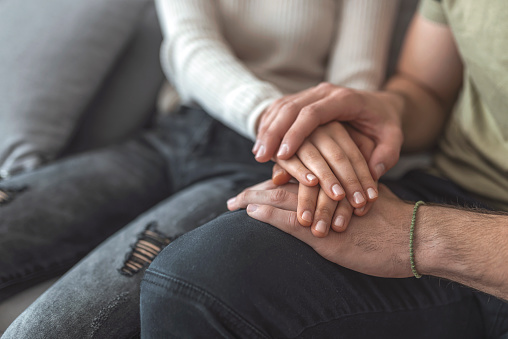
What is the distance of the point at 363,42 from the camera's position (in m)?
0.96

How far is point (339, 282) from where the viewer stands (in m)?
0.56

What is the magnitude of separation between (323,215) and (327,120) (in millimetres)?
186

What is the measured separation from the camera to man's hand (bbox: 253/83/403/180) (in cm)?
66

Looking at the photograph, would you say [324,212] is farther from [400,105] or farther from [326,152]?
[400,105]

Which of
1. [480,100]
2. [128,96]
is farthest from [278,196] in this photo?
[128,96]

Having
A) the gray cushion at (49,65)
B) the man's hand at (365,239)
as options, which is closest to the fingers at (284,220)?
the man's hand at (365,239)

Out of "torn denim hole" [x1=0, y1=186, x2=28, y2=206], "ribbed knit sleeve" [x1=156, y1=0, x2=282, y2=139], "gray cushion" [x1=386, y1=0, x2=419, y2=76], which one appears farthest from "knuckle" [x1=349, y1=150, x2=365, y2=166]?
"torn denim hole" [x1=0, y1=186, x2=28, y2=206]

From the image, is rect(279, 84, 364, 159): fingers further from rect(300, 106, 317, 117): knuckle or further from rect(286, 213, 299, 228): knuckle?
rect(286, 213, 299, 228): knuckle

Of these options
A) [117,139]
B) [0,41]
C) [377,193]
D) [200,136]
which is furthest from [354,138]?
[0,41]

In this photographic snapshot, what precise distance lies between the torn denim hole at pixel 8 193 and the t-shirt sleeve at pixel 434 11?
92cm

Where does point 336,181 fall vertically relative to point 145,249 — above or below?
above

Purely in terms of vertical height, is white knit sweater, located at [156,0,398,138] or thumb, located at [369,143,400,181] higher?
white knit sweater, located at [156,0,398,138]

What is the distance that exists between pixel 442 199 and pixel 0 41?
1110mm

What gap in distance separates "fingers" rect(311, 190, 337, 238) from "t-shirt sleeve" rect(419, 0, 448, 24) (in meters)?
0.49
